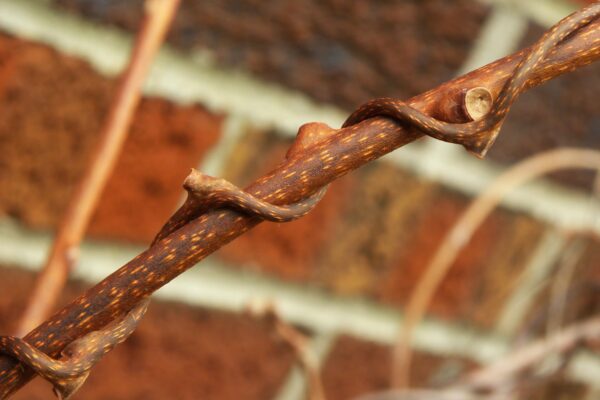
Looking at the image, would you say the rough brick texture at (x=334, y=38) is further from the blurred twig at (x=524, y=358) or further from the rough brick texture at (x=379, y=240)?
the blurred twig at (x=524, y=358)

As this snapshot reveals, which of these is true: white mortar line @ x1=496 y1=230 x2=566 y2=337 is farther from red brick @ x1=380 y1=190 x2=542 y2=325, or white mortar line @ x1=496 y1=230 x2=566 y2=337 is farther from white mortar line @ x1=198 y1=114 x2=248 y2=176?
white mortar line @ x1=198 y1=114 x2=248 y2=176

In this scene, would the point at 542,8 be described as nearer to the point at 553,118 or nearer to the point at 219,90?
the point at 553,118

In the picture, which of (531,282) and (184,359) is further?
(531,282)

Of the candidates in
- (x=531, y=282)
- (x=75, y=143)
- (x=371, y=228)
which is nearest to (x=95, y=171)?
(x=75, y=143)

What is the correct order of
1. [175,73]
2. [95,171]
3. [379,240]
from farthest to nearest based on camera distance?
[379,240]
[175,73]
[95,171]

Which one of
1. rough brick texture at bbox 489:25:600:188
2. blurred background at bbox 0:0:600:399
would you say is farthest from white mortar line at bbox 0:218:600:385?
rough brick texture at bbox 489:25:600:188

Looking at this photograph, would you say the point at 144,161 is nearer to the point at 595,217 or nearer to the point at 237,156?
the point at 237,156

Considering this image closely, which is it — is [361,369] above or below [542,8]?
below

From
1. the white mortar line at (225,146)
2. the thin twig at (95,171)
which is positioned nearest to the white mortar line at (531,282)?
the white mortar line at (225,146)
